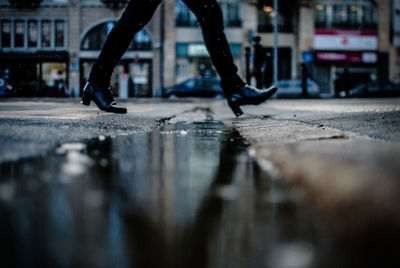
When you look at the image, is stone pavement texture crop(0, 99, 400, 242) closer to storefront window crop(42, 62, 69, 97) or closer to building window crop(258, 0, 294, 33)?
storefront window crop(42, 62, 69, 97)

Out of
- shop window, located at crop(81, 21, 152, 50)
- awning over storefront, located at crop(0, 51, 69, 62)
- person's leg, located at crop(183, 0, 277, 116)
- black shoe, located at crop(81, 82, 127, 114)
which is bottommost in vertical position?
black shoe, located at crop(81, 82, 127, 114)

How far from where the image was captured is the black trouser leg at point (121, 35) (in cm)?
230

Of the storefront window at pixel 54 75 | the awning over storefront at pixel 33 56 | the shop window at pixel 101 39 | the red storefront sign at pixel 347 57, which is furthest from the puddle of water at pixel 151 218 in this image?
the red storefront sign at pixel 347 57

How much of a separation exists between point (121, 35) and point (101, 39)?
21.1 m

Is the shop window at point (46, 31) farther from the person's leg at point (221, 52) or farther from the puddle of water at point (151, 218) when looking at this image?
the puddle of water at point (151, 218)

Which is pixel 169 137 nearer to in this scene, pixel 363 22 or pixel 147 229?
pixel 147 229

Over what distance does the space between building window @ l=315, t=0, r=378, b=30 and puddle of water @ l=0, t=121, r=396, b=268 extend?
24.1 metres

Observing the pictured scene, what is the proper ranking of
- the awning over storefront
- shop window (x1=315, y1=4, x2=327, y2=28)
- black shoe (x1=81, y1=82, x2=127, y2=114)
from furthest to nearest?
1. shop window (x1=315, y1=4, x2=327, y2=28)
2. the awning over storefront
3. black shoe (x1=81, y1=82, x2=127, y2=114)

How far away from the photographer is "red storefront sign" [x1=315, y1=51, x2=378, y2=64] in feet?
76.3

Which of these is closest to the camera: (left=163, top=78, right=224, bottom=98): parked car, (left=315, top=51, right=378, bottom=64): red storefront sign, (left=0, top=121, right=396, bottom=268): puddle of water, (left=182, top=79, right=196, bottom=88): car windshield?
(left=0, top=121, right=396, bottom=268): puddle of water

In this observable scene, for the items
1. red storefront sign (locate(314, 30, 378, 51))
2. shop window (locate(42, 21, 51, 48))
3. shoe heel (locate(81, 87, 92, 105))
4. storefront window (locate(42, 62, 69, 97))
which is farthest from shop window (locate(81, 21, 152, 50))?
shoe heel (locate(81, 87, 92, 105))

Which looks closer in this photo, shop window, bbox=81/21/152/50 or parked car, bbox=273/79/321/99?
parked car, bbox=273/79/321/99

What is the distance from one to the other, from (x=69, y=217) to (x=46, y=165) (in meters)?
0.40

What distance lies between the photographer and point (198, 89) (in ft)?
59.2
